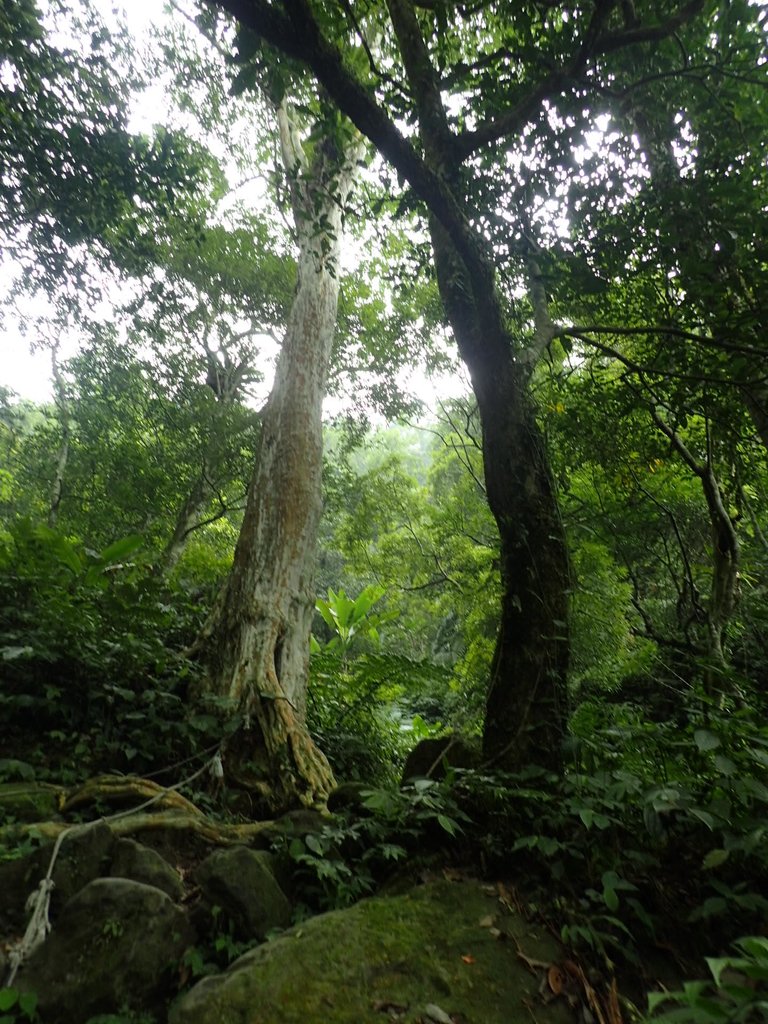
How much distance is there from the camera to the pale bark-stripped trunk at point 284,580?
3982mm

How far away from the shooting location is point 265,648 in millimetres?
4590

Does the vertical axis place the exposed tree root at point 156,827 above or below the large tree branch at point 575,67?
below

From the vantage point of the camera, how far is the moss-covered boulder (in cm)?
169

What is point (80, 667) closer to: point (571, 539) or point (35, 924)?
point (35, 924)

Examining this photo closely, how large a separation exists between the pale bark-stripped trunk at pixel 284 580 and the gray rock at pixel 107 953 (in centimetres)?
166

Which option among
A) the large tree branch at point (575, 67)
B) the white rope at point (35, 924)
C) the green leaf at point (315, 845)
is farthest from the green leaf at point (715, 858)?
the large tree branch at point (575, 67)

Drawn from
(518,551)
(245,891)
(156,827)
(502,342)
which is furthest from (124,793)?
(502,342)

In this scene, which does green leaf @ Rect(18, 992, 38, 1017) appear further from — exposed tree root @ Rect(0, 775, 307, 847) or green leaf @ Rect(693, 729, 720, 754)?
green leaf @ Rect(693, 729, 720, 754)

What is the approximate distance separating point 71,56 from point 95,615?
517cm

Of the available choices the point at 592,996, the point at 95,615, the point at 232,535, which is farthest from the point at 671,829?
the point at 232,535

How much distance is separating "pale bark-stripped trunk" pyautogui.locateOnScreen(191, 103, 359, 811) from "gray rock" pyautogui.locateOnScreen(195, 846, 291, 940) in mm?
1345

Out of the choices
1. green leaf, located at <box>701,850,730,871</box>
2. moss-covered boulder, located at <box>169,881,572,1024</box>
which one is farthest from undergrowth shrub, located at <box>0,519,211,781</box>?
green leaf, located at <box>701,850,730,871</box>

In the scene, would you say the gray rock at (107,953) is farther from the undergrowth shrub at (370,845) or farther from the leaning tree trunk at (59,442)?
the leaning tree trunk at (59,442)

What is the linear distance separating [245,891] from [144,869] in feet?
1.71
